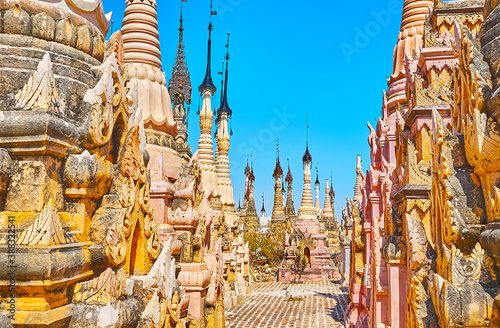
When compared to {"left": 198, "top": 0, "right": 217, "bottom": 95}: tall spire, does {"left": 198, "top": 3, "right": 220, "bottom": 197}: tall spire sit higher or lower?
lower

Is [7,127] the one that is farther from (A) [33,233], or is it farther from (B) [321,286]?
(B) [321,286]

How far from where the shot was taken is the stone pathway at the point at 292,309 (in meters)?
13.0

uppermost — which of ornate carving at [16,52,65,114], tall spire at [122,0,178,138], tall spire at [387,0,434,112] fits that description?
tall spire at [387,0,434,112]

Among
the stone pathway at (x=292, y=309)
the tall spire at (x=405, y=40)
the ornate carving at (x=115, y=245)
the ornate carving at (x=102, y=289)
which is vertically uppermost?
the tall spire at (x=405, y=40)

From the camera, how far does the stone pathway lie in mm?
12984

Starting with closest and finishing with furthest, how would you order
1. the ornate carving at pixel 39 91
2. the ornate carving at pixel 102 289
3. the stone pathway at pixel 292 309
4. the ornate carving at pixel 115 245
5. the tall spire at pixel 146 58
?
the ornate carving at pixel 39 91, the ornate carving at pixel 102 289, the ornate carving at pixel 115 245, the tall spire at pixel 146 58, the stone pathway at pixel 292 309

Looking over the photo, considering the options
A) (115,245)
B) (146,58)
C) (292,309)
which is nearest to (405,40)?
(146,58)

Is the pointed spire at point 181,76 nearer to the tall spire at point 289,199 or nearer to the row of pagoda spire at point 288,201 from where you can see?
the row of pagoda spire at point 288,201

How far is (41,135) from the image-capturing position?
258cm

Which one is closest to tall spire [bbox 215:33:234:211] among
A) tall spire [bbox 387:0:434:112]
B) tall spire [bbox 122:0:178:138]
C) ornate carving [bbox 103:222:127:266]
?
tall spire [bbox 387:0:434:112]

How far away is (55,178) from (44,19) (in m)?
1.22

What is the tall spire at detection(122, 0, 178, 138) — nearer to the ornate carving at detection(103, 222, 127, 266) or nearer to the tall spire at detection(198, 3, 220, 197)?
the ornate carving at detection(103, 222, 127, 266)

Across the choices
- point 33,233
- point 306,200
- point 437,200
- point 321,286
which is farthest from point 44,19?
point 306,200

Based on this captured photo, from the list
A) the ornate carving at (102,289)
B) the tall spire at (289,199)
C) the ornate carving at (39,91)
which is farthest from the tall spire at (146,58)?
the tall spire at (289,199)
